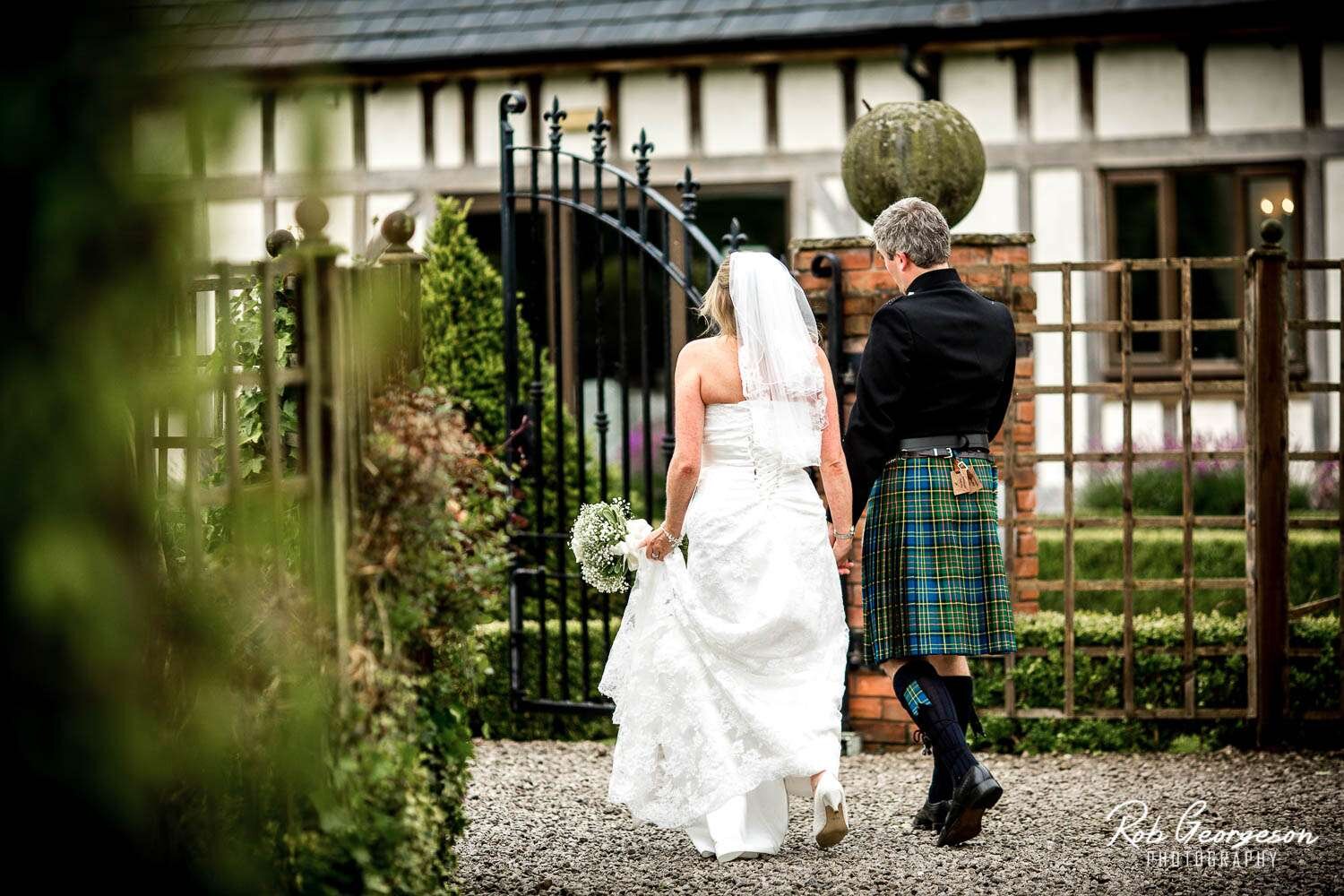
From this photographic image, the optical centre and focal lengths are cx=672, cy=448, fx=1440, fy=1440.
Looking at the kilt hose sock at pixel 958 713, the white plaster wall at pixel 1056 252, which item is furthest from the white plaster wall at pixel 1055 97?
the kilt hose sock at pixel 958 713

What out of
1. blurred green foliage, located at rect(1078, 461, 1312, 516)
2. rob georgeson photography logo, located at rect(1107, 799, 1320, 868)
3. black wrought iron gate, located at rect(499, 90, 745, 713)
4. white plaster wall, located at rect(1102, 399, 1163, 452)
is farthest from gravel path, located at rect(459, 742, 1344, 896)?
white plaster wall, located at rect(1102, 399, 1163, 452)

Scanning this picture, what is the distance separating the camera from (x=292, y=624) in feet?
9.27

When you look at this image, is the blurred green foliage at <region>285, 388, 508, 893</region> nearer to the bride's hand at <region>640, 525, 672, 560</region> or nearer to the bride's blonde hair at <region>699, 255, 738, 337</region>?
the bride's hand at <region>640, 525, 672, 560</region>

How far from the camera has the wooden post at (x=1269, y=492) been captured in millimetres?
→ 5609

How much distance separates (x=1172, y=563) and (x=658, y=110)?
16.2 ft

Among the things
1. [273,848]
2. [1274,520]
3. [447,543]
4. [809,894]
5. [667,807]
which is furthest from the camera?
[1274,520]

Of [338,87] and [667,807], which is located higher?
[338,87]

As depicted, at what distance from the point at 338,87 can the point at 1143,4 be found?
894cm

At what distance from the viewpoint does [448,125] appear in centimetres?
1116

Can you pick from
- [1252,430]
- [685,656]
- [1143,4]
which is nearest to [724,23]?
[1143,4]

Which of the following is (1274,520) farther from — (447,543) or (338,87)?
(338,87)

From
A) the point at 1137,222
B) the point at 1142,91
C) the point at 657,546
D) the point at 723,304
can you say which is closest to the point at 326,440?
the point at 657,546

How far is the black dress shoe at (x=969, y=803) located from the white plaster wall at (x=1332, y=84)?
7568mm

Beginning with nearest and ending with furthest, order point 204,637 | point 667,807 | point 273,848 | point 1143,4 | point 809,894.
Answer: point 204,637, point 273,848, point 809,894, point 667,807, point 1143,4
